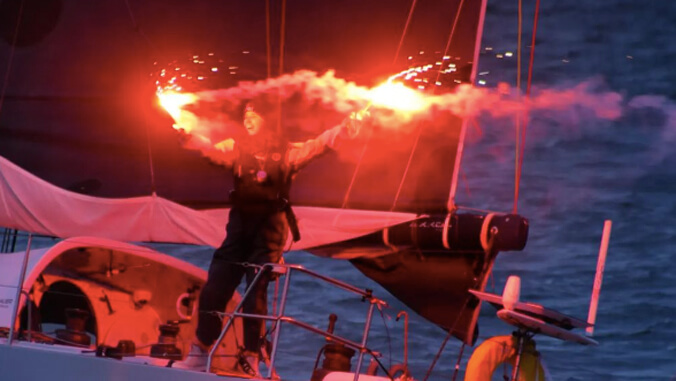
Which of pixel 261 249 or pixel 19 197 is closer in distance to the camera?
pixel 261 249

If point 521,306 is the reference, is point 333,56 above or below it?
above

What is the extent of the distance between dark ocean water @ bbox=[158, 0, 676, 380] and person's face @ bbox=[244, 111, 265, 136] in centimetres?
574

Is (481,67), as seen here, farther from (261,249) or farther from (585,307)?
(261,249)

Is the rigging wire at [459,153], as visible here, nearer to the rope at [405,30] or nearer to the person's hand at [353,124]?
the rope at [405,30]

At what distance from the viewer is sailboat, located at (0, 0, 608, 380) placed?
6094 millimetres

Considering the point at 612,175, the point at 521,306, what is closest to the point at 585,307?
the point at 612,175

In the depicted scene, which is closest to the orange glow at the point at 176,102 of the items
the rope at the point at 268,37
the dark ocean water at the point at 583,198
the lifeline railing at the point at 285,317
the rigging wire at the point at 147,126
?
Answer: the rigging wire at the point at 147,126

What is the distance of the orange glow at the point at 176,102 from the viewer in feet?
22.0

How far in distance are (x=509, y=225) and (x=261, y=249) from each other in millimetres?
1278

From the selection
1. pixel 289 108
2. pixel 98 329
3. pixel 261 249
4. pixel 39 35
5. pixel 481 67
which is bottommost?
pixel 98 329

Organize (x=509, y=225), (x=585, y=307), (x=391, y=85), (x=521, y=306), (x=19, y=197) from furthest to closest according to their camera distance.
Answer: (x=585, y=307), (x=19, y=197), (x=391, y=85), (x=509, y=225), (x=521, y=306)

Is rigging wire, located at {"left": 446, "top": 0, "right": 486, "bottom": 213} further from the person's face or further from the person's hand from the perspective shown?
the person's face

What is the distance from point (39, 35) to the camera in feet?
24.5

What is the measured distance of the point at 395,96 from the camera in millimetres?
6355
